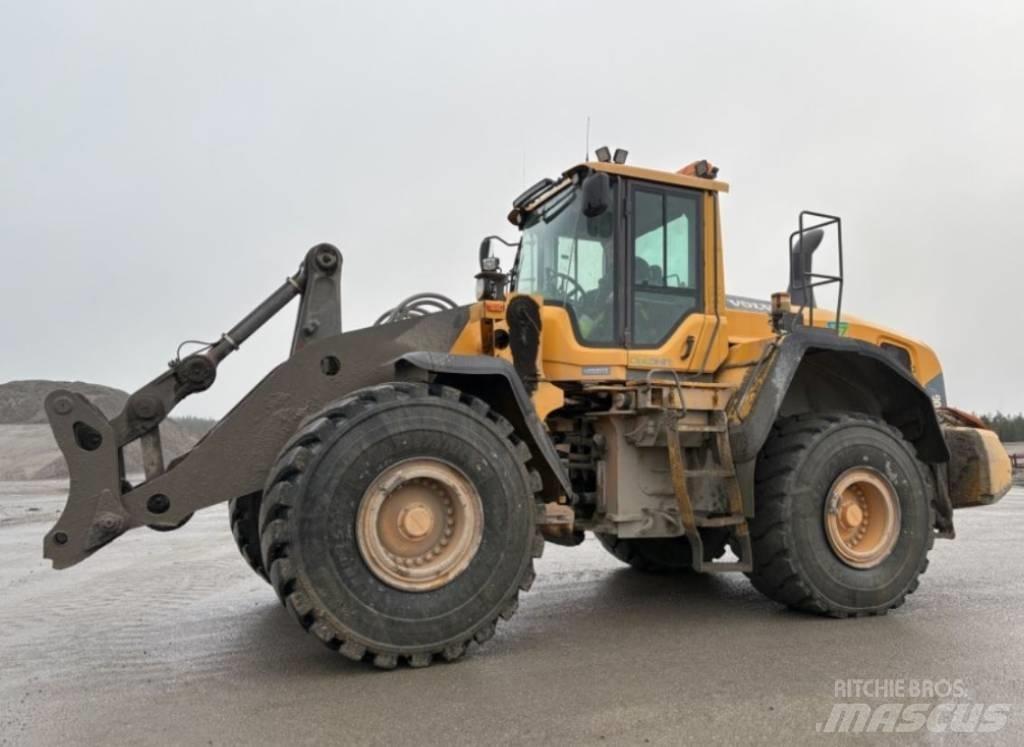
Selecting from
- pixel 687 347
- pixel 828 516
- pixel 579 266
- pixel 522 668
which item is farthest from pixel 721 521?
pixel 579 266

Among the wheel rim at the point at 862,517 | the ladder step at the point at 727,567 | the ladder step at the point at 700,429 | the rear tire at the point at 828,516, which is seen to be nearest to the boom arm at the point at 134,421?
the ladder step at the point at 700,429

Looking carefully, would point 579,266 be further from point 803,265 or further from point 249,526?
point 249,526

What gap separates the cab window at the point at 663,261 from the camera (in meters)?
5.64

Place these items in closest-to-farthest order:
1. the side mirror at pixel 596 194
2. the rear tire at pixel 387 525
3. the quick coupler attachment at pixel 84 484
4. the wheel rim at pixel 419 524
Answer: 1. the rear tire at pixel 387 525
2. the wheel rim at pixel 419 524
3. the quick coupler attachment at pixel 84 484
4. the side mirror at pixel 596 194

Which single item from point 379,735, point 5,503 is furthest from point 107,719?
point 5,503

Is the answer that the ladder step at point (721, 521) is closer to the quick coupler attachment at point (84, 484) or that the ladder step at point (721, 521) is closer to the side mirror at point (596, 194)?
the side mirror at point (596, 194)

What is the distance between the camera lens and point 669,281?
18.9 feet

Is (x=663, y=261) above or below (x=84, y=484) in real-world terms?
above

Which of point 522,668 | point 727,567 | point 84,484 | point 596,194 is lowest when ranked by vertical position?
point 522,668

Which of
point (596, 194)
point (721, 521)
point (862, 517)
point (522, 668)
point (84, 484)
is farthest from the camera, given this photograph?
point (862, 517)

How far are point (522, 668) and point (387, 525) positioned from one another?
99 cm

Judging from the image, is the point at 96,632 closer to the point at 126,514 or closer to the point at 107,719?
the point at 126,514

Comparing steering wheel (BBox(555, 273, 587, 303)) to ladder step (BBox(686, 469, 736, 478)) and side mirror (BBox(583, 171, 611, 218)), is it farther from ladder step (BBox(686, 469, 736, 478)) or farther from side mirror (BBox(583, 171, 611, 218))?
ladder step (BBox(686, 469, 736, 478))

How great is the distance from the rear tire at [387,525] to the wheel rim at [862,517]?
220cm
